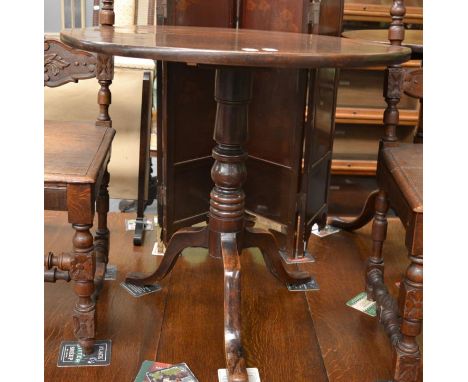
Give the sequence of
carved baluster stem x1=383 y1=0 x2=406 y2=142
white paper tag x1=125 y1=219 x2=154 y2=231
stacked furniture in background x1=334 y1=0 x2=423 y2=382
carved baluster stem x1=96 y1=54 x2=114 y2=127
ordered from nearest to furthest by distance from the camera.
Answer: stacked furniture in background x1=334 y1=0 x2=423 y2=382 → carved baluster stem x1=383 y1=0 x2=406 y2=142 → carved baluster stem x1=96 y1=54 x2=114 y2=127 → white paper tag x1=125 y1=219 x2=154 y2=231

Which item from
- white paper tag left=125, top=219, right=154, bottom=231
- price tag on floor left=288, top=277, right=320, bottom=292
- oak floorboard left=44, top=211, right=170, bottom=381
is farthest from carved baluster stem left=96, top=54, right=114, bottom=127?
price tag on floor left=288, top=277, right=320, bottom=292

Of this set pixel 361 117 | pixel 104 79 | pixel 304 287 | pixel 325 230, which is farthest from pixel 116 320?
pixel 361 117

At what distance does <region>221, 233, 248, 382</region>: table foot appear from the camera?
60.1 inches

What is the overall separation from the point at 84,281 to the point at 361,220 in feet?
4.39

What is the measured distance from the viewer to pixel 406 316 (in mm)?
1468

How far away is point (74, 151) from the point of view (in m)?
1.64

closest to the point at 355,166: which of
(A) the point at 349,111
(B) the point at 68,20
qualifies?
(A) the point at 349,111

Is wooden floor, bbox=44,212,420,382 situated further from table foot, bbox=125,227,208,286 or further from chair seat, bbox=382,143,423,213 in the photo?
chair seat, bbox=382,143,423,213

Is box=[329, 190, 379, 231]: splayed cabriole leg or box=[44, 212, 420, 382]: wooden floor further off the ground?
box=[329, 190, 379, 231]: splayed cabriole leg

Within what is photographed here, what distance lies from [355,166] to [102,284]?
5.27 ft

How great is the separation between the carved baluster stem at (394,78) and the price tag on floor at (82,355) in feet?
3.44

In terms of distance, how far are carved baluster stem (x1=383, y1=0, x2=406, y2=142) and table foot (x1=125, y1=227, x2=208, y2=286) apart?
2.14 ft

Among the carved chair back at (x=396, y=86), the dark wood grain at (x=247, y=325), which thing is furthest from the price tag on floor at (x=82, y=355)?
the carved chair back at (x=396, y=86)

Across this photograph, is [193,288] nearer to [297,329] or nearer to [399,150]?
[297,329]
